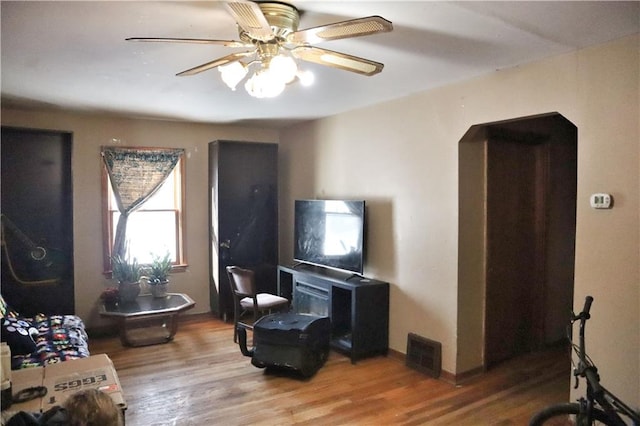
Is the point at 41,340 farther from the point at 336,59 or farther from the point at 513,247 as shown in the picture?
the point at 513,247

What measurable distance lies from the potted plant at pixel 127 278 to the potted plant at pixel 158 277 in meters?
0.16

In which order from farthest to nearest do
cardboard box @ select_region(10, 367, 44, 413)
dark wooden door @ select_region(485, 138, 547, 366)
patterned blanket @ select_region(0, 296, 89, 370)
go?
dark wooden door @ select_region(485, 138, 547, 366) → patterned blanket @ select_region(0, 296, 89, 370) → cardboard box @ select_region(10, 367, 44, 413)

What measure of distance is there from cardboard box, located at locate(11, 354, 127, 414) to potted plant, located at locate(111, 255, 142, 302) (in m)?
2.28

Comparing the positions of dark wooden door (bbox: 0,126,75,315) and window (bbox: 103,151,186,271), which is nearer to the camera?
dark wooden door (bbox: 0,126,75,315)

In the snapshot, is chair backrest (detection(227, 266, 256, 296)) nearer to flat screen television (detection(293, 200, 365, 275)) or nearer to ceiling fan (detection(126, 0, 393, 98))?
flat screen television (detection(293, 200, 365, 275))

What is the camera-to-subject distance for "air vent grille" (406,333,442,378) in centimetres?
359

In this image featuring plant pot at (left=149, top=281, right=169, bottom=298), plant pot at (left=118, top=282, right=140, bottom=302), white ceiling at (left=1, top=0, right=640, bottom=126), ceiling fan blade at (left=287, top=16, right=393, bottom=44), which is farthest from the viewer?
plant pot at (left=149, top=281, right=169, bottom=298)

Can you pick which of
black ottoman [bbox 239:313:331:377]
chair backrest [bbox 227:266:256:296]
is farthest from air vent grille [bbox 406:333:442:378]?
chair backrest [bbox 227:266:256:296]

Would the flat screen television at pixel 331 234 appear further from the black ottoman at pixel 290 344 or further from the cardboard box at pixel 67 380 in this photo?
the cardboard box at pixel 67 380

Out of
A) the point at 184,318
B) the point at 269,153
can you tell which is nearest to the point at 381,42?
the point at 269,153

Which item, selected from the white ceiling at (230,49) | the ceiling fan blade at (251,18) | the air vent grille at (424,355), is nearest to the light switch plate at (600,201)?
the white ceiling at (230,49)

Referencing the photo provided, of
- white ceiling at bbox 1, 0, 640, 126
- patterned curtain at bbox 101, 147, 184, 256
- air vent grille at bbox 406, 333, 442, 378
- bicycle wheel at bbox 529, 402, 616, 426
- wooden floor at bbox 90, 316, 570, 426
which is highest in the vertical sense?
white ceiling at bbox 1, 0, 640, 126

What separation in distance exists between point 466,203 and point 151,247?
358 centimetres

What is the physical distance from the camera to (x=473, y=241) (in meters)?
3.59
